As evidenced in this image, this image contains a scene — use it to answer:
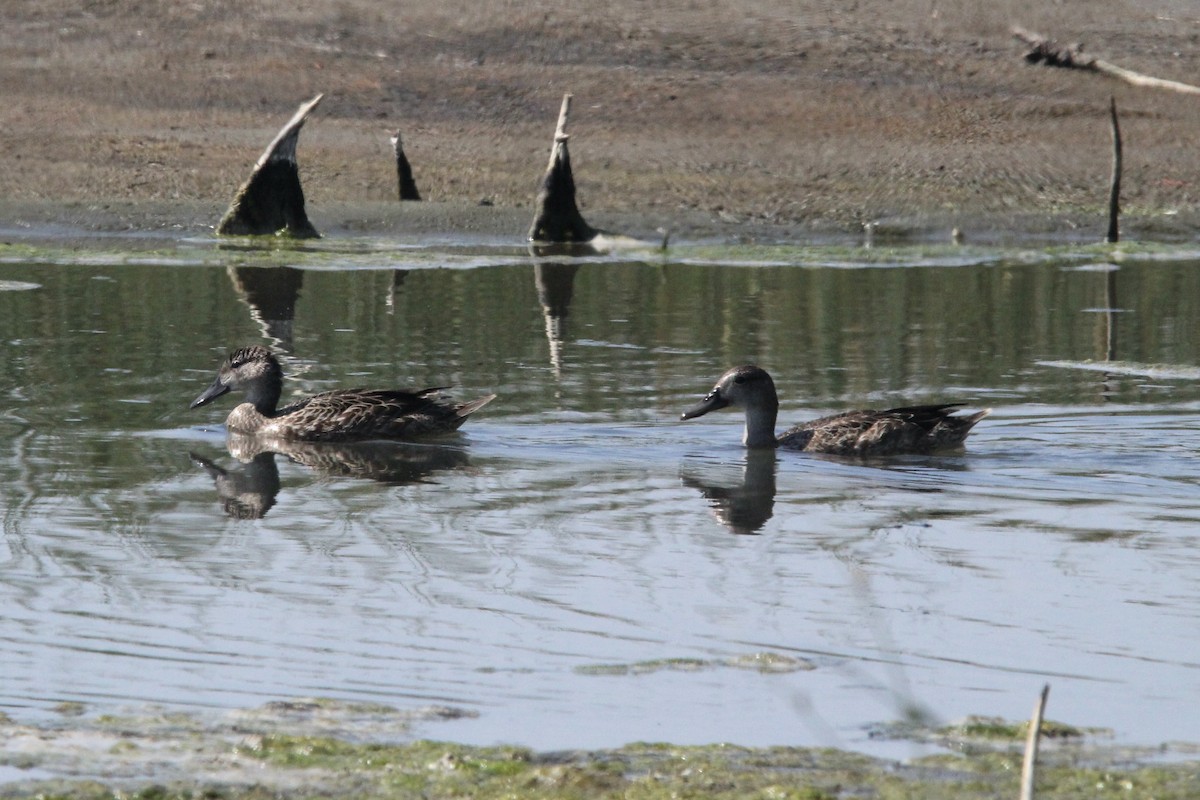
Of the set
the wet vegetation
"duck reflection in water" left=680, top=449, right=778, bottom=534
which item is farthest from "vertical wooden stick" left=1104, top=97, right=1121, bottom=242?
the wet vegetation

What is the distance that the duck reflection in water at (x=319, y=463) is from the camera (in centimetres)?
1040

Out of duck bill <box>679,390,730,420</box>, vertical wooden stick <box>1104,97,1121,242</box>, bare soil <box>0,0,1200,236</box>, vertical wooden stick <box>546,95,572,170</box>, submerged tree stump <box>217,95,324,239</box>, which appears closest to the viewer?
duck bill <box>679,390,730,420</box>

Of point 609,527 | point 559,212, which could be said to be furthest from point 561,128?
point 609,527

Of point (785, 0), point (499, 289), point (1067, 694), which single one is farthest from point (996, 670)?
point (785, 0)

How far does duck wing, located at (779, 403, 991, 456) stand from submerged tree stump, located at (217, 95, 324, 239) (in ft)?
44.0

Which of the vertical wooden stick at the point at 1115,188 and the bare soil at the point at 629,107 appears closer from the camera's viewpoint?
the vertical wooden stick at the point at 1115,188

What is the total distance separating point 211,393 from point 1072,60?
2118cm

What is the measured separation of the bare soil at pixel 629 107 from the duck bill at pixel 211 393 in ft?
42.7

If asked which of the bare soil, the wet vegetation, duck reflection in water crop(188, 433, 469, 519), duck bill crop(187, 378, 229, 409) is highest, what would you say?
the bare soil

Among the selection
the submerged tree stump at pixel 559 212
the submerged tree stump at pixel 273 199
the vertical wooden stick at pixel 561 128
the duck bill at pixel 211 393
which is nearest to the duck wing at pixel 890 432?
the duck bill at pixel 211 393

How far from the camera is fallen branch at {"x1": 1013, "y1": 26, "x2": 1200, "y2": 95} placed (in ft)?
99.7

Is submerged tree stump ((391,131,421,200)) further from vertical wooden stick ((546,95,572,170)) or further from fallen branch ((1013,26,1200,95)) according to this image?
fallen branch ((1013,26,1200,95))

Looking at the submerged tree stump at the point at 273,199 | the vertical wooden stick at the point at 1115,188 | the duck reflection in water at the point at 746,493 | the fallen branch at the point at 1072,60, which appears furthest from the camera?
the fallen branch at the point at 1072,60

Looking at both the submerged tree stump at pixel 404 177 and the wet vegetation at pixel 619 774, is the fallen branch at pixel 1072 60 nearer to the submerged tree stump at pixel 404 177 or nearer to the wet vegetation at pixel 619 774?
the submerged tree stump at pixel 404 177
